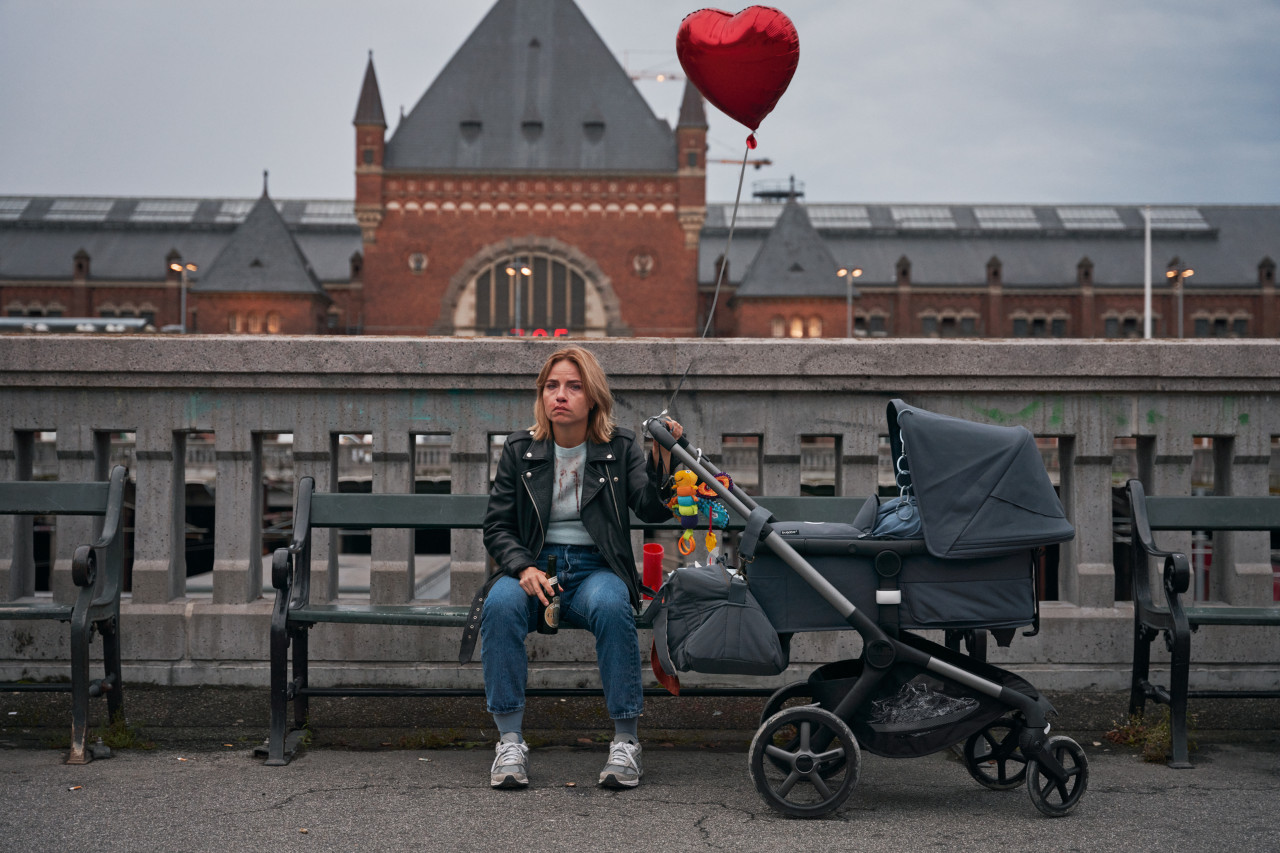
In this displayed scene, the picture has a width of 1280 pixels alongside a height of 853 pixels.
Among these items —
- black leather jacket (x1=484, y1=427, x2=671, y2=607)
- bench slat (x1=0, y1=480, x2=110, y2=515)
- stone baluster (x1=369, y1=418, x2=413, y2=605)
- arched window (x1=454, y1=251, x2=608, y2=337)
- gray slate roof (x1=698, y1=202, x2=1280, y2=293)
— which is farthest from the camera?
gray slate roof (x1=698, y1=202, x2=1280, y2=293)

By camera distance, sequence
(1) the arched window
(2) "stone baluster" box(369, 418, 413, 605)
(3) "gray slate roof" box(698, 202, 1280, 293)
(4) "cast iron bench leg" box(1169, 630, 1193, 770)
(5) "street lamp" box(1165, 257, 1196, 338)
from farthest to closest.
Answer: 1. (3) "gray slate roof" box(698, 202, 1280, 293)
2. (5) "street lamp" box(1165, 257, 1196, 338)
3. (1) the arched window
4. (2) "stone baluster" box(369, 418, 413, 605)
5. (4) "cast iron bench leg" box(1169, 630, 1193, 770)

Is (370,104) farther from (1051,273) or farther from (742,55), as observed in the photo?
(742,55)

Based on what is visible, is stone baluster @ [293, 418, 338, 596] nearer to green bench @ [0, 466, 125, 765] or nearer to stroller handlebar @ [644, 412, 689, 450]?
green bench @ [0, 466, 125, 765]

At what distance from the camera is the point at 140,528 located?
186 inches

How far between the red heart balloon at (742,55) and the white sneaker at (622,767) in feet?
7.96

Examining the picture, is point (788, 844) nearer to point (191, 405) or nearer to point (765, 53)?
point (765, 53)

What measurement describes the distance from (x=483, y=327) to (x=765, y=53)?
45.9 meters

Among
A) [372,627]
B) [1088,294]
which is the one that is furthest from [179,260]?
[372,627]

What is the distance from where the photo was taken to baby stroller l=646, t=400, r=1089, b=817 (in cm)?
329

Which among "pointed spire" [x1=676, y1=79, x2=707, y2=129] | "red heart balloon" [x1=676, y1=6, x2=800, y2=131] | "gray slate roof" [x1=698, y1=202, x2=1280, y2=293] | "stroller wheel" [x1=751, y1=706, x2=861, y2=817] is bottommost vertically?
"stroller wheel" [x1=751, y1=706, x2=861, y2=817]

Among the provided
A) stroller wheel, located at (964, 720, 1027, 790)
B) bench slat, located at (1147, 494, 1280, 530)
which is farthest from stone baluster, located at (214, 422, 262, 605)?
bench slat, located at (1147, 494, 1280, 530)

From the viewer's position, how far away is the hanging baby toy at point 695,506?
141 inches

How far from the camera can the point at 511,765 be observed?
350 centimetres

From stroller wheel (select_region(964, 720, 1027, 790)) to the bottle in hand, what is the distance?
1.45 m
